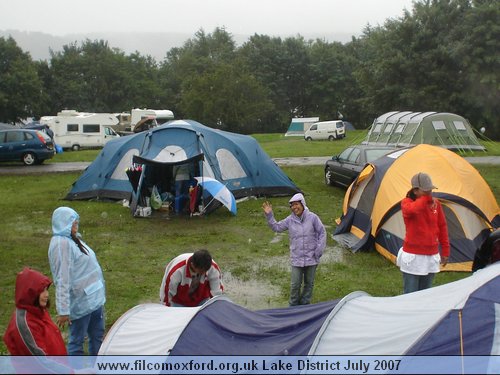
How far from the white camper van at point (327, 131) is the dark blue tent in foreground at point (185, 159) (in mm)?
26093

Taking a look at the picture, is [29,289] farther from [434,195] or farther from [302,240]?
[434,195]

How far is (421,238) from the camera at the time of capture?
6.35m

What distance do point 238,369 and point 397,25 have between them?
40.3m

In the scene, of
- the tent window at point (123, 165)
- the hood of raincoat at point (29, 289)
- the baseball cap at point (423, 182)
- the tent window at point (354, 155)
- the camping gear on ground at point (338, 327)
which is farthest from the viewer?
the tent window at point (354, 155)

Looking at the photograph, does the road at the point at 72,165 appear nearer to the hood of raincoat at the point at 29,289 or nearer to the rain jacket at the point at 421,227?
the rain jacket at the point at 421,227

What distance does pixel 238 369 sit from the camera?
385cm

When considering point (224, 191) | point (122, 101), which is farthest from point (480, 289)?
point (122, 101)

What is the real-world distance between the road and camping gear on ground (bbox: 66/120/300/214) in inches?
247

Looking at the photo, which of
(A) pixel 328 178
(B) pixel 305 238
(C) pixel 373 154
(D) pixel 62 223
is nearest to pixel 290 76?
(A) pixel 328 178

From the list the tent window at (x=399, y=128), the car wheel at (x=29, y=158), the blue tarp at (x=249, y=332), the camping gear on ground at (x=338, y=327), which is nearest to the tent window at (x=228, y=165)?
the camping gear on ground at (x=338, y=327)

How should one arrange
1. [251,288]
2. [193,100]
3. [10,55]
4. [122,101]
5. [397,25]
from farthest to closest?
[122,101] < [10,55] < [193,100] < [397,25] < [251,288]

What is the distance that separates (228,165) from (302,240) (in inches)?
315

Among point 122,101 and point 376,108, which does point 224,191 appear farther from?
point 122,101

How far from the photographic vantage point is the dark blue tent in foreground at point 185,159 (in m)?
13.9
